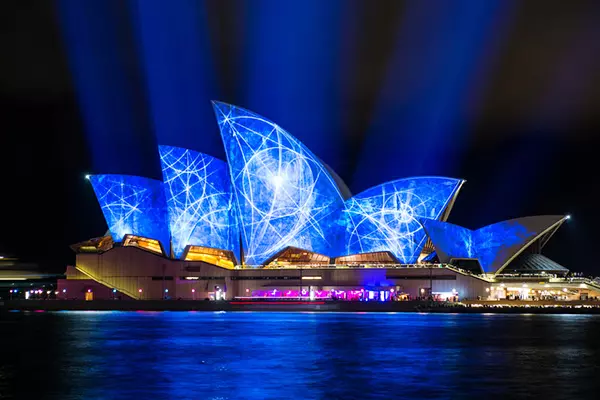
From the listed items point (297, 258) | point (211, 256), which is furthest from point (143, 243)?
point (297, 258)

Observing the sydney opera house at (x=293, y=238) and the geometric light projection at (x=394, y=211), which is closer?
the sydney opera house at (x=293, y=238)

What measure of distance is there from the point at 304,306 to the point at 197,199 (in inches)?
694

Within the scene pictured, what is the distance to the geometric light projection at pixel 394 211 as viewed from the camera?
309ft

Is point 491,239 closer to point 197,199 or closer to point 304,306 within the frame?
Answer: point 304,306

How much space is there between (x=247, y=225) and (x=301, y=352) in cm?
5775

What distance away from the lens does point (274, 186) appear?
9206 cm

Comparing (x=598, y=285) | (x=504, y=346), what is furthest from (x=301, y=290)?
(x=504, y=346)

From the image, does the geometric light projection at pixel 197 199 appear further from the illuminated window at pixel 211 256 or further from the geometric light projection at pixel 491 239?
the geometric light projection at pixel 491 239

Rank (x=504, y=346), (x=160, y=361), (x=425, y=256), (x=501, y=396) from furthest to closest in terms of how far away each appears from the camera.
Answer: (x=425, y=256)
(x=504, y=346)
(x=160, y=361)
(x=501, y=396)

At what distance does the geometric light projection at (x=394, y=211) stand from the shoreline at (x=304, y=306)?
8.35 meters

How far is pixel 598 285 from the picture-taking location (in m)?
96.5

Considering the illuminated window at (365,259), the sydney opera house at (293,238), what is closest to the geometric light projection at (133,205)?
the sydney opera house at (293,238)

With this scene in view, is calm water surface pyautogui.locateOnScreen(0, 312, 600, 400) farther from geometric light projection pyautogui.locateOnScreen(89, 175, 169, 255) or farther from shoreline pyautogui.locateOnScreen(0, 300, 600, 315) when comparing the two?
geometric light projection pyautogui.locateOnScreen(89, 175, 169, 255)

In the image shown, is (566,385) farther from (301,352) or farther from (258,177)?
(258,177)
